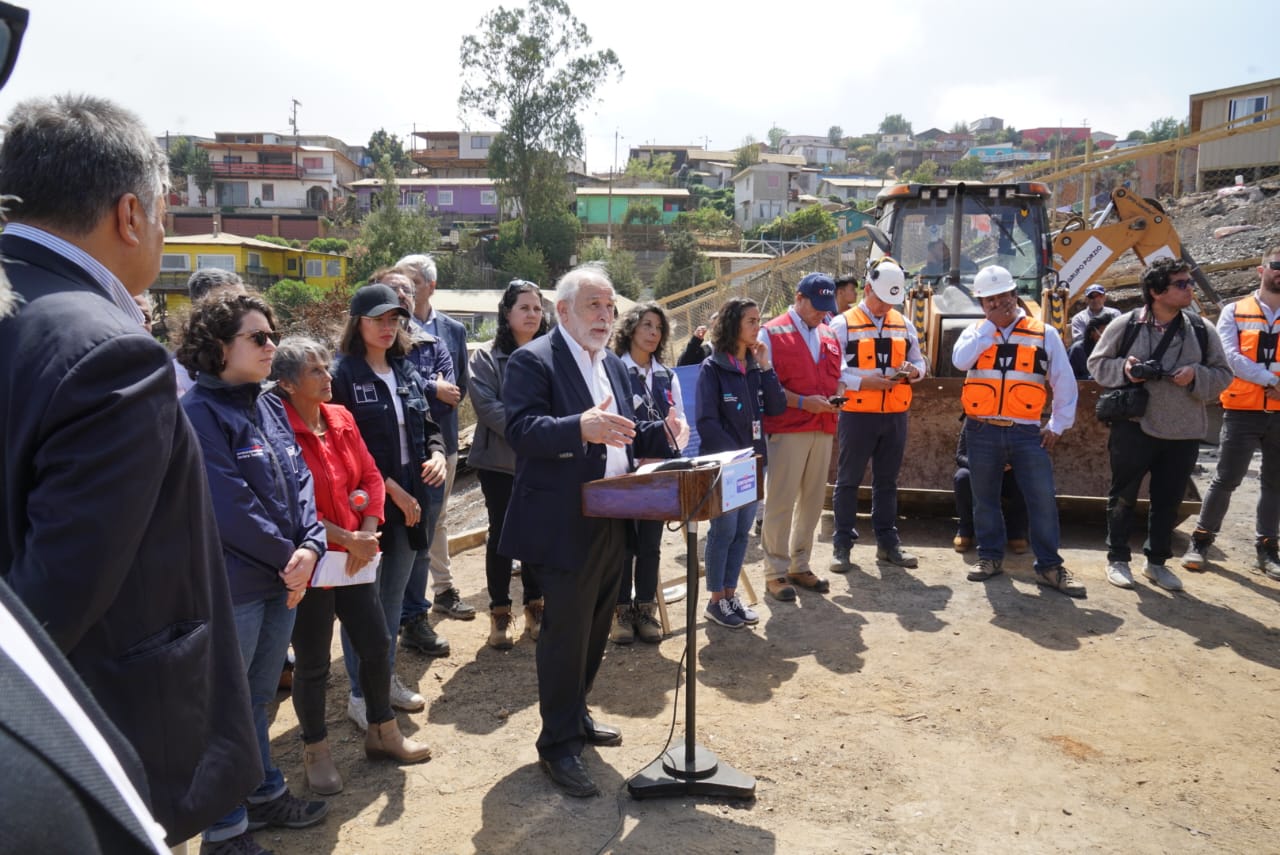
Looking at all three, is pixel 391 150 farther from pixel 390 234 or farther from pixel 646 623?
pixel 646 623

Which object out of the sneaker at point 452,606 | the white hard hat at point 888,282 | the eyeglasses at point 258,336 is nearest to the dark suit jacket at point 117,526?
the eyeglasses at point 258,336

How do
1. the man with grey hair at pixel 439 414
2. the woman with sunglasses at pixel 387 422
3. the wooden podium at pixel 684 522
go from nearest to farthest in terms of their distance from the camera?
the wooden podium at pixel 684 522
the woman with sunglasses at pixel 387 422
the man with grey hair at pixel 439 414

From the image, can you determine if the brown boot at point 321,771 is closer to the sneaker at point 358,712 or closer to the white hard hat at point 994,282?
the sneaker at point 358,712

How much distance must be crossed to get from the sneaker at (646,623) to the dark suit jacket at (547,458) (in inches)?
78.3

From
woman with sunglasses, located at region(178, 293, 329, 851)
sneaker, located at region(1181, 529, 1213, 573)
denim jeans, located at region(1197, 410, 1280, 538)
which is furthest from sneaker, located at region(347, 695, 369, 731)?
denim jeans, located at region(1197, 410, 1280, 538)

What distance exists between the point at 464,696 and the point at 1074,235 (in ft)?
24.7

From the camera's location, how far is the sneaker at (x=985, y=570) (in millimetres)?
6504

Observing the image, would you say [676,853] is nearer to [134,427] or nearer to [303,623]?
[303,623]

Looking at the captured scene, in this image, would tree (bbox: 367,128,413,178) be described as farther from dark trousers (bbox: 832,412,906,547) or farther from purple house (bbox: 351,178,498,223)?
dark trousers (bbox: 832,412,906,547)

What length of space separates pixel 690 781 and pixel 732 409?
245 cm

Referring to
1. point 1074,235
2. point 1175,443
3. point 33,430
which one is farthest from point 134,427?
point 1074,235

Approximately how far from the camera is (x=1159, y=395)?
6.20 m

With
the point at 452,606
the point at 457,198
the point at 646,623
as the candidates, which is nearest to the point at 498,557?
the point at 452,606

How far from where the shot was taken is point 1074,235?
927 centimetres
